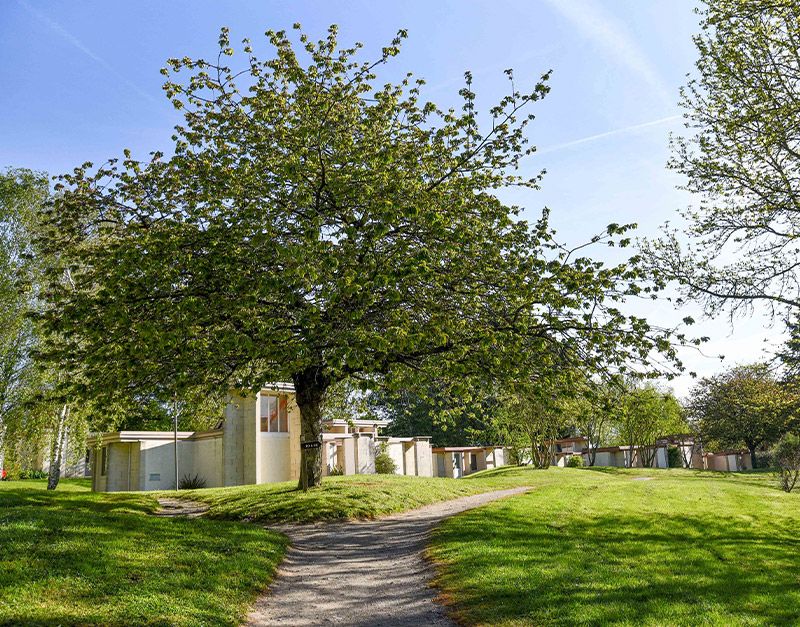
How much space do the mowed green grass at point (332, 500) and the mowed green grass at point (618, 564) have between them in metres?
2.79

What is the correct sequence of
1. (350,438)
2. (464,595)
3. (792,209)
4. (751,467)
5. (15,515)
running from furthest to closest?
1. (751,467)
2. (350,438)
3. (792,209)
4. (15,515)
5. (464,595)

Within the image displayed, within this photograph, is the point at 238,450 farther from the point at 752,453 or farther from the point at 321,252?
the point at 752,453

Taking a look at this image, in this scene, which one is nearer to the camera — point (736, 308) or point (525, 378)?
point (525, 378)

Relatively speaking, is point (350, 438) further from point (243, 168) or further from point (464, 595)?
point (464, 595)

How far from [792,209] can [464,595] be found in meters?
13.8

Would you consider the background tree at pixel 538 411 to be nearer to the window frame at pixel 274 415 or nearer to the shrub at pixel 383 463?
the shrub at pixel 383 463

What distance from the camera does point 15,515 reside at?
11.2 metres

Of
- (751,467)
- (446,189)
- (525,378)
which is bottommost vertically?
(751,467)

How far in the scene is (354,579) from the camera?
969 cm

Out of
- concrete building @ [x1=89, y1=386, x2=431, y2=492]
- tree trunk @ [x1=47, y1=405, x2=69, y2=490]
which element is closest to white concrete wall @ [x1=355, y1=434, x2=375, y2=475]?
concrete building @ [x1=89, y1=386, x2=431, y2=492]

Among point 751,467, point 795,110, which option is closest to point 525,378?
point 795,110

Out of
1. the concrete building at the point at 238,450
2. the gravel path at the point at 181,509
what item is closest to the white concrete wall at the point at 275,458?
the concrete building at the point at 238,450

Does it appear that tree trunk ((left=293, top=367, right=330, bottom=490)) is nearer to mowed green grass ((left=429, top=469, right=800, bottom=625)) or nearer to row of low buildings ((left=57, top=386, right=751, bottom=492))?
mowed green grass ((left=429, top=469, right=800, bottom=625))

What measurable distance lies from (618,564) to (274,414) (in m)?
24.1
